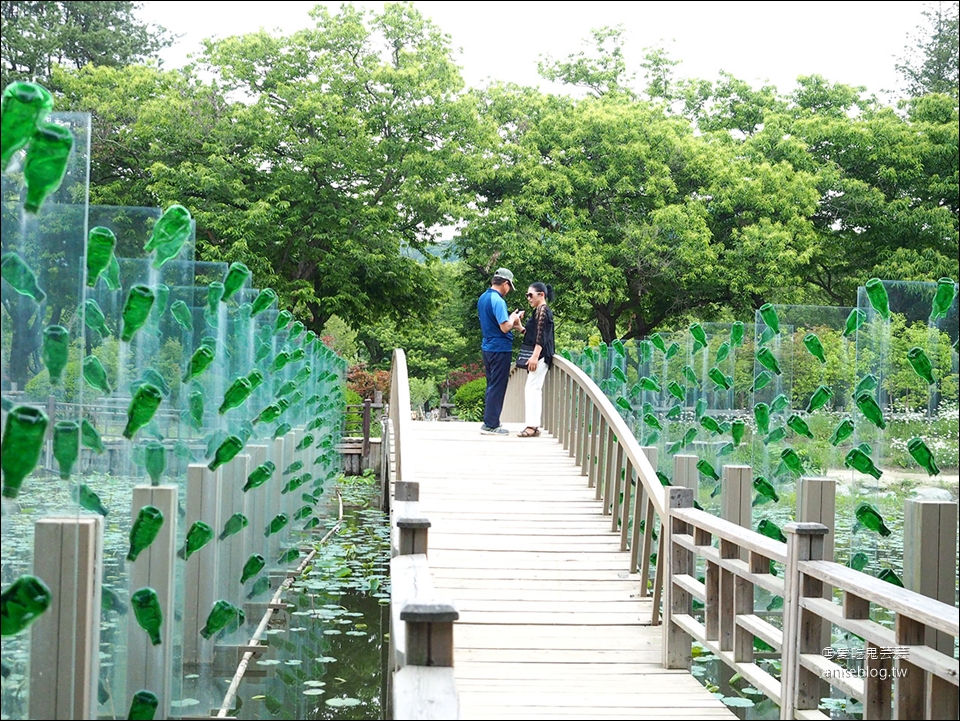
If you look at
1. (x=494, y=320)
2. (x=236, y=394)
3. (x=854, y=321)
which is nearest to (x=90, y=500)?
(x=236, y=394)

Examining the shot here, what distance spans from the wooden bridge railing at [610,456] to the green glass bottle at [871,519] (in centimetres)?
129

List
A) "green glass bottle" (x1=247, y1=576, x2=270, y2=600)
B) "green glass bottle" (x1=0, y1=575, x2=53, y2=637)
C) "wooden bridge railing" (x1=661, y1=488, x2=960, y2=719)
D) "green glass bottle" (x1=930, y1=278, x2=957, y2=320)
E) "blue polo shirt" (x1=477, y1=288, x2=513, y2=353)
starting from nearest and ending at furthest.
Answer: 1. "green glass bottle" (x1=0, y1=575, x2=53, y2=637)
2. "wooden bridge railing" (x1=661, y1=488, x2=960, y2=719)
3. "green glass bottle" (x1=930, y1=278, x2=957, y2=320)
4. "green glass bottle" (x1=247, y1=576, x2=270, y2=600)
5. "blue polo shirt" (x1=477, y1=288, x2=513, y2=353)

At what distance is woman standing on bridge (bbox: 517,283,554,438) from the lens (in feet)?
34.5

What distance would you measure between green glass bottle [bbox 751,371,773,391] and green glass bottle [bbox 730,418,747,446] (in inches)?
17.0

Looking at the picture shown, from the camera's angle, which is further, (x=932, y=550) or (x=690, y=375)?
(x=690, y=375)

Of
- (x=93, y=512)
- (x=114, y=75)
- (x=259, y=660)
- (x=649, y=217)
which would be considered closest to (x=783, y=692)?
(x=93, y=512)

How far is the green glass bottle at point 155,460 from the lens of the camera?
4863 millimetres

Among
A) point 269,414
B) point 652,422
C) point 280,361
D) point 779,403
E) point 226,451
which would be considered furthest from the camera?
point 652,422

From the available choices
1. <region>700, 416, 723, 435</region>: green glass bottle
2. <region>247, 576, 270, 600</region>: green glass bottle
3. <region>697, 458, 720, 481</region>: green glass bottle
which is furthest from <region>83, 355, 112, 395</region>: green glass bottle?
<region>697, 458, 720, 481</region>: green glass bottle

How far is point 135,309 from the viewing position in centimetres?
466

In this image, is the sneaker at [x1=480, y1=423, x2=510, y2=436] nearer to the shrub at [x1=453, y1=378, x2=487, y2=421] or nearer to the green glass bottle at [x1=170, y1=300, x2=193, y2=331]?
the green glass bottle at [x1=170, y1=300, x2=193, y2=331]

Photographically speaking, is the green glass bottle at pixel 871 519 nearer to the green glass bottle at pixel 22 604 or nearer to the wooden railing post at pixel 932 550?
the wooden railing post at pixel 932 550

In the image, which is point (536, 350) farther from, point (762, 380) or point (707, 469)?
point (762, 380)

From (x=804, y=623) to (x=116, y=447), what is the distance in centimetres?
293
